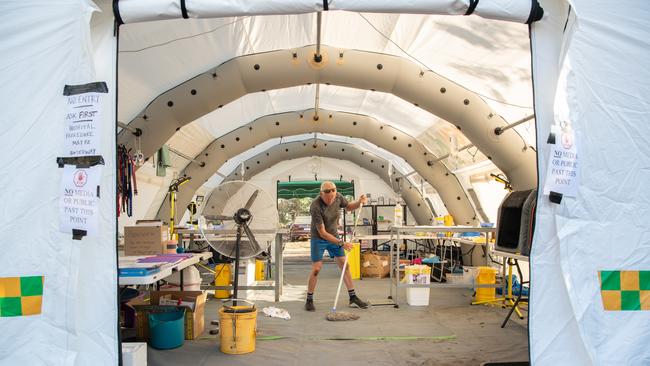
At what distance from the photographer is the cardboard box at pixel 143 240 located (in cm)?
441

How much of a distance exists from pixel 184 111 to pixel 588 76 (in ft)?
16.9

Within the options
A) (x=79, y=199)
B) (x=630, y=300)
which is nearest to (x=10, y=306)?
(x=79, y=199)

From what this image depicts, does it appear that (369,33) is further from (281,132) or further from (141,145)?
(281,132)

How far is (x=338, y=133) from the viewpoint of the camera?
1041 centimetres

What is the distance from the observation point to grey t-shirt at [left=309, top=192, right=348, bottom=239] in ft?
18.9

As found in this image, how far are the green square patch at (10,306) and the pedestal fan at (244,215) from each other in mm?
1893

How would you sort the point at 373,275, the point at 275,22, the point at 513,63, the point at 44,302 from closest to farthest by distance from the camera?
1. the point at 44,302
2. the point at 513,63
3. the point at 275,22
4. the point at 373,275

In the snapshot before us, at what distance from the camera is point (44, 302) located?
2.59 m

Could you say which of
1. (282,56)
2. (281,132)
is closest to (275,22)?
(282,56)

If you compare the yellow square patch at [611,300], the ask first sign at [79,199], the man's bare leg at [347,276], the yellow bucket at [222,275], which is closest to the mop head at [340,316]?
the man's bare leg at [347,276]

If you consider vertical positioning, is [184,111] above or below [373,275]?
above

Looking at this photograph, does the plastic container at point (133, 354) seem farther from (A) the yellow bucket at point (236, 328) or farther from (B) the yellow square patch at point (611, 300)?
(B) the yellow square patch at point (611, 300)

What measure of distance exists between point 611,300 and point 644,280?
247 millimetres

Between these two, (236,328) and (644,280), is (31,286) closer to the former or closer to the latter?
(236,328)
